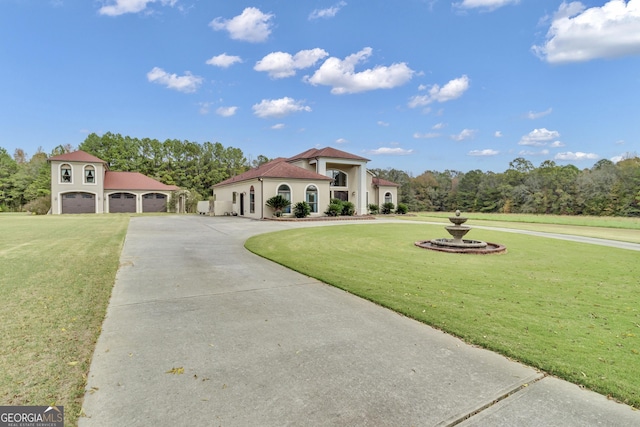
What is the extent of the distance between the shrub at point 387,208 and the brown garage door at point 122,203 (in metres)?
30.7

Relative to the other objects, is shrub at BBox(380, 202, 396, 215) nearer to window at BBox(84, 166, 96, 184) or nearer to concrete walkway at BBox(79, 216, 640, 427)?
concrete walkway at BBox(79, 216, 640, 427)

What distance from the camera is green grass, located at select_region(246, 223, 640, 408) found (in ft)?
10.0

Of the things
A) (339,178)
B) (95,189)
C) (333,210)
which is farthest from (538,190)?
(95,189)

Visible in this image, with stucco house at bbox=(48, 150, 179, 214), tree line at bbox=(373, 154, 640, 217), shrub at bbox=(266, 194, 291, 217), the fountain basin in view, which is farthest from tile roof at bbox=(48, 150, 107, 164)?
tree line at bbox=(373, 154, 640, 217)

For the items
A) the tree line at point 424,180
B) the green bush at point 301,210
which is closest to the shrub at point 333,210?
the green bush at point 301,210

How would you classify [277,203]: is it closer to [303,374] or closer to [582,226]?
[303,374]

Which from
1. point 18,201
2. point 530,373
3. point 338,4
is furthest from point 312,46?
point 18,201

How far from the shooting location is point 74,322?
12.7 feet

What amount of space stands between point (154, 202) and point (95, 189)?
6330 mm

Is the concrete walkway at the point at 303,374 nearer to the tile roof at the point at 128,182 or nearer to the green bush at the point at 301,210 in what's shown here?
the green bush at the point at 301,210

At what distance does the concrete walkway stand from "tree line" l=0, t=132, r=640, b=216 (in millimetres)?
38477

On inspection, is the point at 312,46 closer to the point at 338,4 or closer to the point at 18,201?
the point at 338,4

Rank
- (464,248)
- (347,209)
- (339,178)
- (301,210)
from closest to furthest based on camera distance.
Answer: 1. (464,248)
2. (301,210)
3. (347,209)
4. (339,178)

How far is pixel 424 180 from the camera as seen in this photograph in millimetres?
66375
